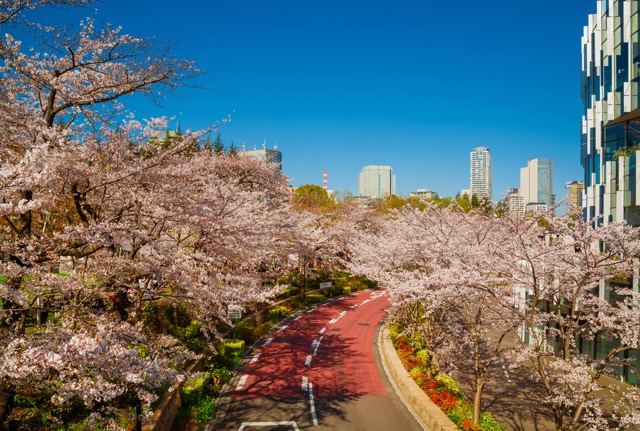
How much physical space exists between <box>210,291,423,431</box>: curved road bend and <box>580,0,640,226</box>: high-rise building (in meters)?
13.9

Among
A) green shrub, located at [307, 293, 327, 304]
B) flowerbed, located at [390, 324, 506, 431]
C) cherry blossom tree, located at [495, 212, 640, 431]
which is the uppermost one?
cherry blossom tree, located at [495, 212, 640, 431]

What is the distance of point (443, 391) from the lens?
46.2ft

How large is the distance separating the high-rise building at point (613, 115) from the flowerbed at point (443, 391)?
37.0 ft

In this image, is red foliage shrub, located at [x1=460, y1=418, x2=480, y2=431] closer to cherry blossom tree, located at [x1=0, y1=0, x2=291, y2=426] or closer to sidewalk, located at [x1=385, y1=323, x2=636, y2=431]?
sidewalk, located at [x1=385, y1=323, x2=636, y2=431]

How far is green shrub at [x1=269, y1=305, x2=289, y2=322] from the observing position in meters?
25.9

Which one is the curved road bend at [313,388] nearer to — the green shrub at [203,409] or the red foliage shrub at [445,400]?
the green shrub at [203,409]

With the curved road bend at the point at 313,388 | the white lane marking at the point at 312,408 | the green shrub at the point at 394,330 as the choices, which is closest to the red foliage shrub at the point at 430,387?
the curved road bend at the point at 313,388

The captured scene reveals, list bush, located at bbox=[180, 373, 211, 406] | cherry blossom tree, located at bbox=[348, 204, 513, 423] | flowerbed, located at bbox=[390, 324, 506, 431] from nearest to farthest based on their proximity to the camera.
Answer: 1. cherry blossom tree, located at bbox=[348, 204, 513, 423]
2. flowerbed, located at bbox=[390, 324, 506, 431]
3. bush, located at bbox=[180, 373, 211, 406]

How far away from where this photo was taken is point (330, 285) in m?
35.0

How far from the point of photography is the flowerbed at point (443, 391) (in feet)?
37.9

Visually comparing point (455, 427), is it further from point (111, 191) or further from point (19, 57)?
point (19, 57)

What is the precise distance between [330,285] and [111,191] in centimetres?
2564

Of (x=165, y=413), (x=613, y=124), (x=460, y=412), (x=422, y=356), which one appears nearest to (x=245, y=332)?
(x=165, y=413)

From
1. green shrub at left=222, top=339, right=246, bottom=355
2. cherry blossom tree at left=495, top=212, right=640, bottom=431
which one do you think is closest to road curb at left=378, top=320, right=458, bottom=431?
cherry blossom tree at left=495, top=212, right=640, bottom=431
